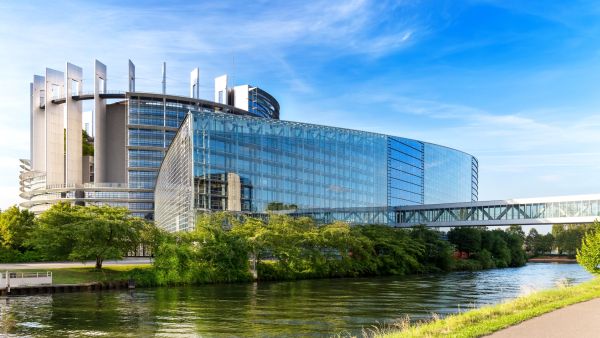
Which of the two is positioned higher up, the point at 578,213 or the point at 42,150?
the point at 42,150

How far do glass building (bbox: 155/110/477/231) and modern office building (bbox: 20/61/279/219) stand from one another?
182ft

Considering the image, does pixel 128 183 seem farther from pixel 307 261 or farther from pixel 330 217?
pixel 307 261

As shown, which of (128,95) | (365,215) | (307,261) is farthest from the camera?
(128,95)

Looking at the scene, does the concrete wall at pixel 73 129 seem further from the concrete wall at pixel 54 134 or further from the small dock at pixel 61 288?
the small dock at pixel 61 288

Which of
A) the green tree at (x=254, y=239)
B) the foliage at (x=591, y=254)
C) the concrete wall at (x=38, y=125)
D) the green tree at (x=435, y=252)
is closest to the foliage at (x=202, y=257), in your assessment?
the green tree at (x=254, y=239)

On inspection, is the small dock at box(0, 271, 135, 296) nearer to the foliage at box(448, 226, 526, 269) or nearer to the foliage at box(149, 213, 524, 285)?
the foliage at box(149, 213, 524, 285)

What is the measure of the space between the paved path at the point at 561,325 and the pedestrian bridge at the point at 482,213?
7056cm

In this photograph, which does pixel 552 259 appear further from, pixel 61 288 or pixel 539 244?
pixel 61 288

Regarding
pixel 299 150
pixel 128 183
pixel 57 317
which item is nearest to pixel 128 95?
pixel 128 183

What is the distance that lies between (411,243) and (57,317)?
69.5 meters

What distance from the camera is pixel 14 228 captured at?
9888 centimetres

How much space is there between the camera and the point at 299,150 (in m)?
105

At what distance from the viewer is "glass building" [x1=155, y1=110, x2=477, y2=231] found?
84.6 meters

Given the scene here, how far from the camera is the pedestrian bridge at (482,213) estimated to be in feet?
300
